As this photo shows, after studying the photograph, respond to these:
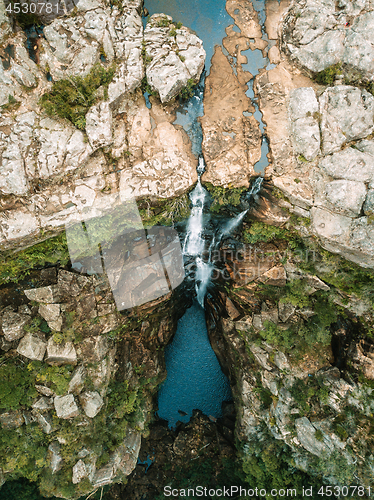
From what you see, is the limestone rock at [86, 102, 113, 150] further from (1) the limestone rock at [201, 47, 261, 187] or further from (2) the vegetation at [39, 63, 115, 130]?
(1) the limestone rock at [201, 47, 261, 187]

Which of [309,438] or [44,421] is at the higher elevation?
[44,421]

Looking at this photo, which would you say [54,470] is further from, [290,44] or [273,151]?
[290,44]

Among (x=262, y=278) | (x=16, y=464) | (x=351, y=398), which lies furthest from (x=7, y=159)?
(x=351, y=398)

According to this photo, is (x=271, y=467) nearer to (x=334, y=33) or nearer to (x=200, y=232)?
(x=200, y=232)

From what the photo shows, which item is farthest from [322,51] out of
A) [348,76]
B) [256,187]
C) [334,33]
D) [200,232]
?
[200,232]

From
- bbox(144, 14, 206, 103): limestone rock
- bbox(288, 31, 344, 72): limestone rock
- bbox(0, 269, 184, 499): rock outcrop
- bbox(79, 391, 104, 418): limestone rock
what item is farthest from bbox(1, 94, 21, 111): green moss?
bbox(79, 391, 104, 418): limestone rock

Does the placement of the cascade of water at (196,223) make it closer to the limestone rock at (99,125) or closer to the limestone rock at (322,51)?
the limestone rock at (99,125)

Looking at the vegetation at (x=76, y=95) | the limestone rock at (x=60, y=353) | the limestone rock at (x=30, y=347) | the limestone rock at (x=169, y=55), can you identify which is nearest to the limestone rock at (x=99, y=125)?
the vegetation at (x=76, y=95)
